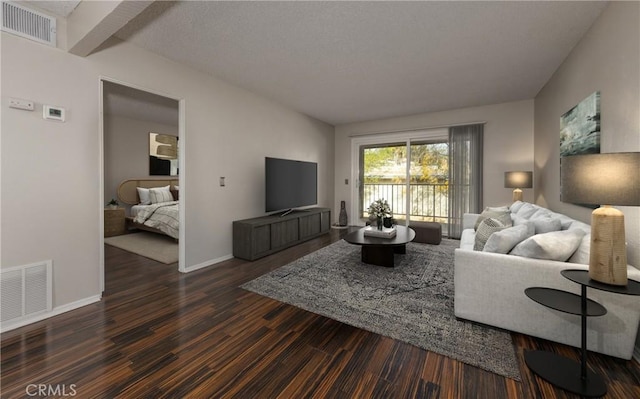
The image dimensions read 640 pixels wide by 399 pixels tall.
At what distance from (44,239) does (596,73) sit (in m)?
5.05

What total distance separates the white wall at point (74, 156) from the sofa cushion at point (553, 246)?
3472 millimetres

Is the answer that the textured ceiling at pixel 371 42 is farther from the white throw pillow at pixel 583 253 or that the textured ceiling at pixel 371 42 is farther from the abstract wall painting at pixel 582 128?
the white throw pillow at pixel 583 253

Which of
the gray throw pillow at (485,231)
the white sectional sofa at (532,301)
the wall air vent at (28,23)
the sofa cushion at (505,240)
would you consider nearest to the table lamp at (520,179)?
the gray throw pillow at (485,231)

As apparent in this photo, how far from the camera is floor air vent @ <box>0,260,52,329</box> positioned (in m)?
2.01

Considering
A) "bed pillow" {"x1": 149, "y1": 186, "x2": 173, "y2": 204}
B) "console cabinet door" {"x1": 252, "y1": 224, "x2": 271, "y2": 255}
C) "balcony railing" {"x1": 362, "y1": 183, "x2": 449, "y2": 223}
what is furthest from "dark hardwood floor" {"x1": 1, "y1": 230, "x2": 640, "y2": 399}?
"balcony railing" {"x1": 362, "y1": 183, "x2": 449, "y2": 223}

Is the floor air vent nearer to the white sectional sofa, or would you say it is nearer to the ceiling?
the ceiling

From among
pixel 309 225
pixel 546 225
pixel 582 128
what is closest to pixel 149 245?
pixel 309 225

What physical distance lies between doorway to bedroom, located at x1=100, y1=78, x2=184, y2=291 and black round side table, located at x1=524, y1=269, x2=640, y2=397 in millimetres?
4081

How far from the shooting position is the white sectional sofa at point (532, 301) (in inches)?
64.6

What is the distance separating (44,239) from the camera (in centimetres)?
222

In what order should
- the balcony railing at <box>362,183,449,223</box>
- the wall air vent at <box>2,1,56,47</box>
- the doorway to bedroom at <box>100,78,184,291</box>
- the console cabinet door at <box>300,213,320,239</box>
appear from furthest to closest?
1. the balcony railing at <box>362,183,449,223</box>
2. the console cabinet door at <box>300,213,320,239</box>
3. the doorway to bedroom at <box>100,78,184,291</box>
4. the wall air vent at <box>2,1,56,47</box>

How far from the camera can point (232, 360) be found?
5.59 ft

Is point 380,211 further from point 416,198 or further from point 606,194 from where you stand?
point 416,198

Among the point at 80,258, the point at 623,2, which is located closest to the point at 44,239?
the point at 80,258
